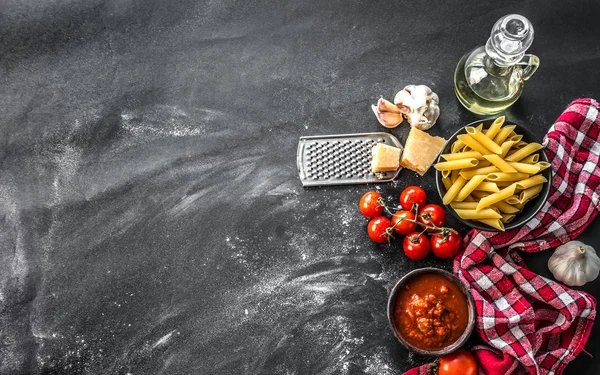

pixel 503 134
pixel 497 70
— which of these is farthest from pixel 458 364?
pixel 497 70

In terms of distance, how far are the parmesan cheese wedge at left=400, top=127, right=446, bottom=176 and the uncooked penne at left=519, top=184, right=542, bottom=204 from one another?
37 centimetres

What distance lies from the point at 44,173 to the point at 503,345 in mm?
1983

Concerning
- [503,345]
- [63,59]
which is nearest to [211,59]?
[63,59]

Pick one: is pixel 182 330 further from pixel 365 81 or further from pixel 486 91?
pixel 486 91

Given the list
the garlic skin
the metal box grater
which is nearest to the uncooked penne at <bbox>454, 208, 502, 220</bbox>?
the metal box grater

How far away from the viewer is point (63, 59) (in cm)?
263

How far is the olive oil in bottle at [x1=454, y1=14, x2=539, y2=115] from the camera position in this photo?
7.40ft

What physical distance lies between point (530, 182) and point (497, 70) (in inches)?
18.5

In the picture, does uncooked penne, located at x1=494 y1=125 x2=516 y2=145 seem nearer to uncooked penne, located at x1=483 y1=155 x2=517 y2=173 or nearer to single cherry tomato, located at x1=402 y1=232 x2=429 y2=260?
uncooked penne, located at x1=483 y1=155 x2=517 y2=173

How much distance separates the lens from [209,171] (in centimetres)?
254

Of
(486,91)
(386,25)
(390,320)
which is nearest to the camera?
(390,320)

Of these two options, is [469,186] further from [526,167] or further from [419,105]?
[419,105]

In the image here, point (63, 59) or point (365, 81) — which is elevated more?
point (63, 59)

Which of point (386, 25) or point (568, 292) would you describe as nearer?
point (568, 292)
